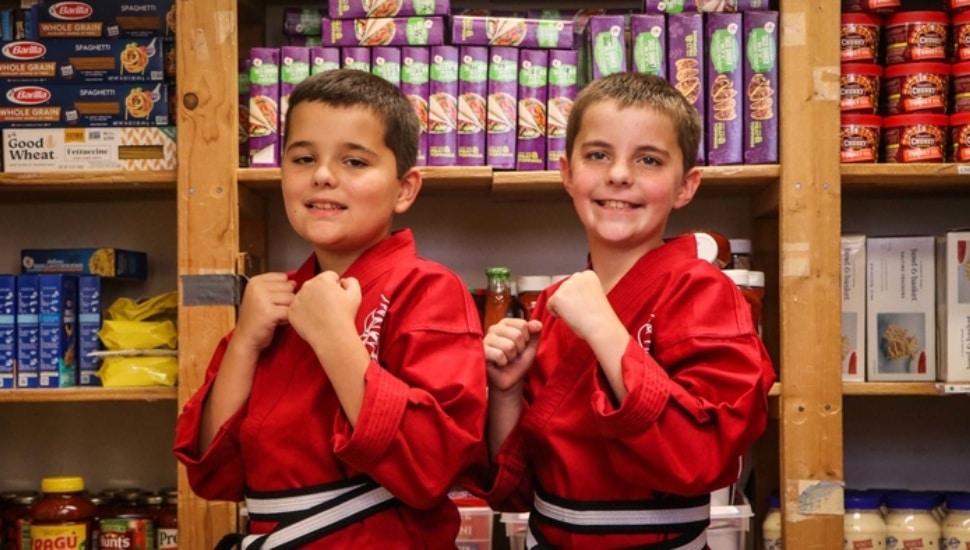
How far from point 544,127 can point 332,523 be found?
3.57 ft

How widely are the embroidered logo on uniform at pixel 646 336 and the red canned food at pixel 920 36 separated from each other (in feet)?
3.70

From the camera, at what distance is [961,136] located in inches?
82.2

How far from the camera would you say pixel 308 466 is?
127 centimetres

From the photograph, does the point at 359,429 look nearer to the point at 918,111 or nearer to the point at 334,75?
the point at 334,75

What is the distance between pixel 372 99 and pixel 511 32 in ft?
2.63

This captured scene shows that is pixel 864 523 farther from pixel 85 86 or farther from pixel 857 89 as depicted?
pixel 85 86

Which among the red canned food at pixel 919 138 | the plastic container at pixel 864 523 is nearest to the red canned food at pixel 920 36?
the red canned food at pixel 919 138

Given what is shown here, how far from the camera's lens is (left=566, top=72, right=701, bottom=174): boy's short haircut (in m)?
1.37

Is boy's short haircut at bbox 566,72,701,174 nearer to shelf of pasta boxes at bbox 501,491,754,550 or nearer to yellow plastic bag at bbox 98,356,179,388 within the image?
shelf of pasta boxes at bbox 501,491,754,550

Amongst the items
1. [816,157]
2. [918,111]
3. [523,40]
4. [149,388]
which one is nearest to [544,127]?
[523,40]

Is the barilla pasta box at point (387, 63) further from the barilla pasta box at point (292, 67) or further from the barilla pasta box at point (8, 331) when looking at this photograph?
the barilla pasta box at point (8, 331)

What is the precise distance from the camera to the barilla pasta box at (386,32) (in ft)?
6.97

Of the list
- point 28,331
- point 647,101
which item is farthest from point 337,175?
→ point 28,331

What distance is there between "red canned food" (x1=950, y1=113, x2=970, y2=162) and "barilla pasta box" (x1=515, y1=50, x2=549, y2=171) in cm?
79
